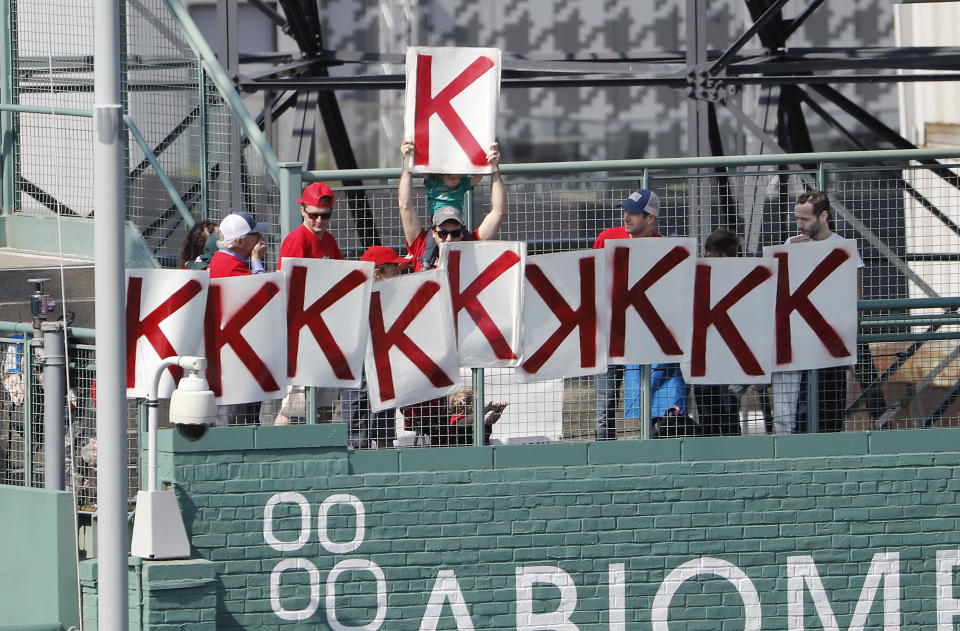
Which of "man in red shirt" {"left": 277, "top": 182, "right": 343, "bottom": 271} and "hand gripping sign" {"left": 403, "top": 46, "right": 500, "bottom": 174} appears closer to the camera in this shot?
"hand gripping sign" {"left": 403, "top": 46, "right": 500, "bottom": 174}

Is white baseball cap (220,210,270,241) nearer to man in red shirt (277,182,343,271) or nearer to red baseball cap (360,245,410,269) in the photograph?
man in red shirt (277,182,343,271)

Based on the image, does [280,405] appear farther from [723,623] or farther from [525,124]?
[525,124]

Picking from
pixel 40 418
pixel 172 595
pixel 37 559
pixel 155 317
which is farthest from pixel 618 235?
pixel 37 559

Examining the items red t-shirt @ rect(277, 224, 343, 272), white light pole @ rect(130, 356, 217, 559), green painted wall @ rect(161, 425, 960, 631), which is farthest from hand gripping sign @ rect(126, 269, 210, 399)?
red t-shirt @ rect(277, 224, 343, 272)

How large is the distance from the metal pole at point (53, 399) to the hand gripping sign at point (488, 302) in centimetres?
232

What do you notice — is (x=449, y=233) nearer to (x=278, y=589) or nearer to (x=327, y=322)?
(x=327, y=322)

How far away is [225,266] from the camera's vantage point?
9094 mm

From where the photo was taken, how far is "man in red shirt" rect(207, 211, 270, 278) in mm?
9008

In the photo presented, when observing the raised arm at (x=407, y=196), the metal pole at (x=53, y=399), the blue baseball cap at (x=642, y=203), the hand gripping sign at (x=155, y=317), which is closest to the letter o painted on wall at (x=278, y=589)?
the hand gripping sign at (x=155, y=317)

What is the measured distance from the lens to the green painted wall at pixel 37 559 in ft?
30.6

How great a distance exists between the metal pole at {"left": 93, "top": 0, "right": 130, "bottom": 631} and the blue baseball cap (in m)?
3.15

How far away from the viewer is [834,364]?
9.73m

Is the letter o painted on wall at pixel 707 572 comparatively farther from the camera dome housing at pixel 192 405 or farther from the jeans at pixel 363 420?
the camera dome housing at pixel 192 405

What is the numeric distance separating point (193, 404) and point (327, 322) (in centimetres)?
Answer: 135
